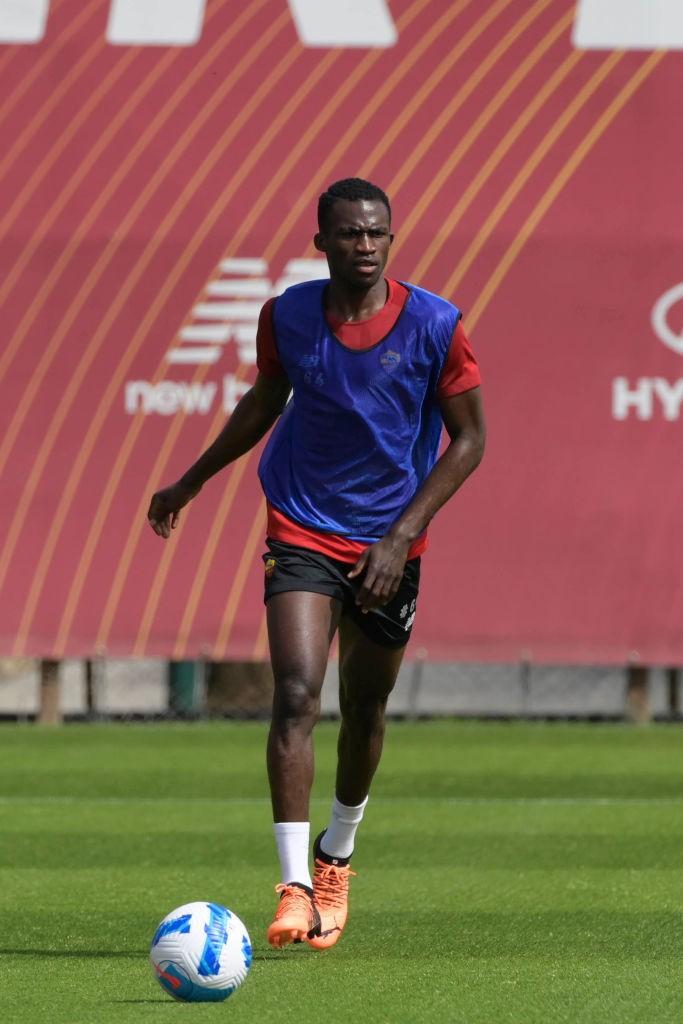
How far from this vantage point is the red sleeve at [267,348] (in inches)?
256

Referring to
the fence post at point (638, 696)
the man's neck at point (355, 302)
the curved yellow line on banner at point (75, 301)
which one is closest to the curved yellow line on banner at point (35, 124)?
the curved yellow line on banner at point (75, 301)

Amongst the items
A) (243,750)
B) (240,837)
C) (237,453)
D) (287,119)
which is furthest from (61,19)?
(237,453)

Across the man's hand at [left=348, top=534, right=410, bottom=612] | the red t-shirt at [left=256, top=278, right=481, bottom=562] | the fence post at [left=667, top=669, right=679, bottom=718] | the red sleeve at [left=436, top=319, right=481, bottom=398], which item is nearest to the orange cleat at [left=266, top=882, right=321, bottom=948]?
the man's hand at [left=348, top=534, right=410, bottom=612]

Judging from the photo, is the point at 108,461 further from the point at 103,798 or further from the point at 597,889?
the point at 597,889

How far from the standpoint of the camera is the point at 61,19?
16.0 metres

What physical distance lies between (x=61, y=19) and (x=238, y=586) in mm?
4834

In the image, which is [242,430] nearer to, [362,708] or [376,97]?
[362,708]

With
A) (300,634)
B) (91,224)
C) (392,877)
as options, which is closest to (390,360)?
(300,634)

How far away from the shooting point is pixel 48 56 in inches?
631

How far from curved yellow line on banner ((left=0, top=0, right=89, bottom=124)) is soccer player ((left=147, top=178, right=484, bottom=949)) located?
10.1m

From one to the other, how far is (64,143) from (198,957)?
11.6m

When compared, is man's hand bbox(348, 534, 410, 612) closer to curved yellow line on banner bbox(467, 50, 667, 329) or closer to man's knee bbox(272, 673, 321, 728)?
man's knee bbox(272, 673, 321, 728)

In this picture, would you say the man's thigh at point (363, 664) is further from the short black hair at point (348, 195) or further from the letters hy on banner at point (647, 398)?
the letters hy on banner at point (647, 398)

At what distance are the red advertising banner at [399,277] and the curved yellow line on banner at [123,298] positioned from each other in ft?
0.06
